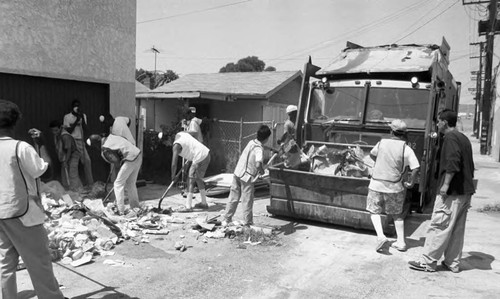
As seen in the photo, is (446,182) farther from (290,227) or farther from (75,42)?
(75,42)

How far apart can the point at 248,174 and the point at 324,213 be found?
1.41 metres

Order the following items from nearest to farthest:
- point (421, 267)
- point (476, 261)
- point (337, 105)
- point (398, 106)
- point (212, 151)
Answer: point (421, 267) < point (476, 261) < point (398, 106) < point (337, 105) < point (212, 151)

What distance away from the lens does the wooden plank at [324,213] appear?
21.4 ft

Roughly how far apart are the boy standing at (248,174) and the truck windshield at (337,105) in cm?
211

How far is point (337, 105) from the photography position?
26.9 ft

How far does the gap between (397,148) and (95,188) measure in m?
5.78

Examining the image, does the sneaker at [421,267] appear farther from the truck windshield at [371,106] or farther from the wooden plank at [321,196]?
the truck windshield at [371,106]

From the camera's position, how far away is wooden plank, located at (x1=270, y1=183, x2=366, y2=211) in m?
6.57

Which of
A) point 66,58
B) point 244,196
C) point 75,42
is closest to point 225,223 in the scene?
point 244,196

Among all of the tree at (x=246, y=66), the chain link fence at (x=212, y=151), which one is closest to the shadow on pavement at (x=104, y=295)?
the chain link fence at (x=212, y=151)

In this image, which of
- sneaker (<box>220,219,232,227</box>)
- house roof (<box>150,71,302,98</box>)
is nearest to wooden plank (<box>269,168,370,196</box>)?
sneaker (<box>220,219,232,227</box>)

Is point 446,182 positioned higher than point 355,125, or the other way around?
point 355,125

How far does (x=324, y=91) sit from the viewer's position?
8367 millimetres

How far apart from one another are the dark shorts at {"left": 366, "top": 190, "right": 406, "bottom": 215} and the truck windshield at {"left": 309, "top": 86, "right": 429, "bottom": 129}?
202 cm
